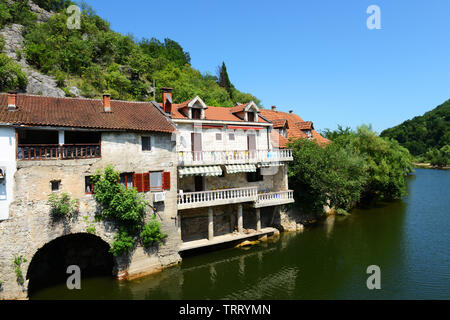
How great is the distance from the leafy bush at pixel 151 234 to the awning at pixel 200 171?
4.27m

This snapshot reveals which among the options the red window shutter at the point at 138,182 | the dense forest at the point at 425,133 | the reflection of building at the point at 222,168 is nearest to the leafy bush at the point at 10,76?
the reflection of building at the point at 222,168

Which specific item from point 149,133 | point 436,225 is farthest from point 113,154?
point 436,225

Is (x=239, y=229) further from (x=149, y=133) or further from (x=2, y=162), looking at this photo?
(x=2, y=162)

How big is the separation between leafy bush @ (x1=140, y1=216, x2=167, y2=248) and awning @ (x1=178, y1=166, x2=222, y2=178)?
14.0ft

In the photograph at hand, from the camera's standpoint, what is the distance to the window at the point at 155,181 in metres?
19.5

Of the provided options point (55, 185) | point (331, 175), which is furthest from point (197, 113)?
point (331, 175)

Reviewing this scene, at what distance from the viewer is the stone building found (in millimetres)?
14859

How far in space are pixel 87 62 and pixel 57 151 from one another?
38.0 metres

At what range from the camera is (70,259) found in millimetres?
20391

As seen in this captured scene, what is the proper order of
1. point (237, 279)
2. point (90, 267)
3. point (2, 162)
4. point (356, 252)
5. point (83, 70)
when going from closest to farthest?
point (2, 162), point (237, 279), point (90, 267), point (356, 252), point (83, 70)

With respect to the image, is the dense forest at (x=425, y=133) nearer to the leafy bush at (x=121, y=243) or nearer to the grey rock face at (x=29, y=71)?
the leafy bush at (x=121, y=243)

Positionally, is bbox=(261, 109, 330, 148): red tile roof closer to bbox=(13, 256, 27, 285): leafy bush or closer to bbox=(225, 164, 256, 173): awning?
bbox=(225, 164, 256, 173): awning

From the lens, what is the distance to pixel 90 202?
17109 mm
